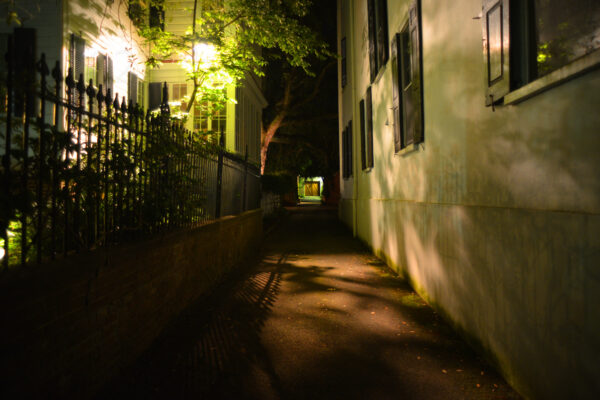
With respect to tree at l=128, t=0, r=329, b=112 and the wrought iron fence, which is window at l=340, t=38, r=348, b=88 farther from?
the wrought iron fence

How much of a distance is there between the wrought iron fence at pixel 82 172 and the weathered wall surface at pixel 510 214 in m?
3.15

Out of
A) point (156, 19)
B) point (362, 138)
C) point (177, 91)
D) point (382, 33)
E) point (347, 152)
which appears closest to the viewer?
point (382, 33)

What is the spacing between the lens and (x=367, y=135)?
1026 cm

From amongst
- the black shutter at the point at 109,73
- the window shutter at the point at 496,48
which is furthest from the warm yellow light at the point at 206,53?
the window shutter at the point at 496,48

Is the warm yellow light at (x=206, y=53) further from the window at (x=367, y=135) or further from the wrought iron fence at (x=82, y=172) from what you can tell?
the window at (x=367, y=135)

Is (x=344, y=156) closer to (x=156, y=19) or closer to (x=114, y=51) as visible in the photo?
(x=156, y=19)

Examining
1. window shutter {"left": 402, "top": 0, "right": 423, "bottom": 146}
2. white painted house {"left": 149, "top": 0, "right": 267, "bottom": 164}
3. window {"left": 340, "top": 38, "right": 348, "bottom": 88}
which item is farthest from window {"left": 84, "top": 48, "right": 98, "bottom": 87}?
window {"left": 340, "top": 38, "right": 348, "bottom": 88}

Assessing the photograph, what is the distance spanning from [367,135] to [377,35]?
2.63m

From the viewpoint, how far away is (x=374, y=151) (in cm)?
938

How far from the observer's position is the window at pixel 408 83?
5414 mm

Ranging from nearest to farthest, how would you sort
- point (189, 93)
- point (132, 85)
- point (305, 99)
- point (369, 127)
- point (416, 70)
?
point (416, 70), point (369, 127), point (132, 85), point (189, 93), point (305, 99)

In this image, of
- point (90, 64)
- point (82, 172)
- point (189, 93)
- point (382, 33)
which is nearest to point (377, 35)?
point (382, 33)

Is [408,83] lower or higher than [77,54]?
lower

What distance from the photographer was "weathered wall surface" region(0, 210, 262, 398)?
6.83 feet
